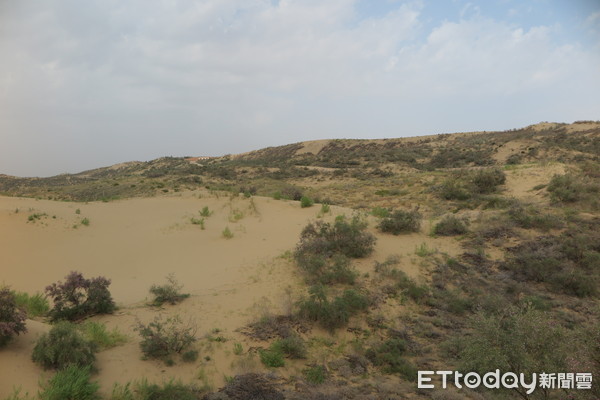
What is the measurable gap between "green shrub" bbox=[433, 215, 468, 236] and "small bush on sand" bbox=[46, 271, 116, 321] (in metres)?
9.78

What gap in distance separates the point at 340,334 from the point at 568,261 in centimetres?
680

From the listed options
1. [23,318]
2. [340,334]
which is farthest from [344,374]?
[23,318]

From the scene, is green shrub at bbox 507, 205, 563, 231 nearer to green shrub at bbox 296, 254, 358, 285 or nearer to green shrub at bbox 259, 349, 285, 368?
green shrub at bbox 296, 254, 358, 285

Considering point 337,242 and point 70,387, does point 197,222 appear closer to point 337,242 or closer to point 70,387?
point 337,242

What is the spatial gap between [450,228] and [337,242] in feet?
14.2

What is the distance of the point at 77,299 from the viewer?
6527mm

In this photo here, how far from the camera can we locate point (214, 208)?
16.2 meters

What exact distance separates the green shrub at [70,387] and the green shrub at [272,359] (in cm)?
235

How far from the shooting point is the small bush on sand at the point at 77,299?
20.8 feet

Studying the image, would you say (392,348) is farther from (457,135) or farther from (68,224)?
(457,135)

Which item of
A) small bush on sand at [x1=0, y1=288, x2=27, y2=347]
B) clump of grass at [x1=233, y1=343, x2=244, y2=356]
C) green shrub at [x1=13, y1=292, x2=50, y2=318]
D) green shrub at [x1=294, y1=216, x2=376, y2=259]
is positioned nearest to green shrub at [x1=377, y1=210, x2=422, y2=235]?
green shrub at [x1=294, y1=216, x2=376, y2=259]

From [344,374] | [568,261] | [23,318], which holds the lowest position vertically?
[344,374]

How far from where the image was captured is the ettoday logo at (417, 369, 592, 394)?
3.71m

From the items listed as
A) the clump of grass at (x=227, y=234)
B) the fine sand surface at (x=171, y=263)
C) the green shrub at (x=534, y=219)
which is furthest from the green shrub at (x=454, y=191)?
the clump of grass at (x=227, y=234)
